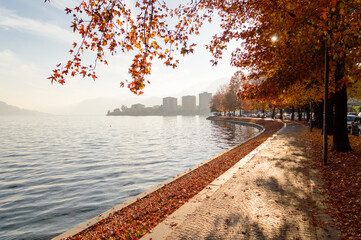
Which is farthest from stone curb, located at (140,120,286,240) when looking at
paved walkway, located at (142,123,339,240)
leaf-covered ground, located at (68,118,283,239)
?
leaf-covered ground, located at (68,118,283,239)

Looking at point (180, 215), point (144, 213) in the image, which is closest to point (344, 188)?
point (180, 215)

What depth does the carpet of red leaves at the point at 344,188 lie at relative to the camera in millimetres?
5318

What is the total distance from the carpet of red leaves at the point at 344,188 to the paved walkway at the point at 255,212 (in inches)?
11.7

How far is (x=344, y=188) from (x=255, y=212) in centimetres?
375

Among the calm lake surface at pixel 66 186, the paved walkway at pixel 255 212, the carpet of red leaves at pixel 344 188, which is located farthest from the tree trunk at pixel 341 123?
the calm lake surface at pixel 66 186

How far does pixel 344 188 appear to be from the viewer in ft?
25.0

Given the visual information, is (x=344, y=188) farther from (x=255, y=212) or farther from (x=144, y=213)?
(x=144, y=213)

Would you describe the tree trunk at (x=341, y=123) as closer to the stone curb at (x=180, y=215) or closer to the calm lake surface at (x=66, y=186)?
the stone curb at (x=180, y=215)

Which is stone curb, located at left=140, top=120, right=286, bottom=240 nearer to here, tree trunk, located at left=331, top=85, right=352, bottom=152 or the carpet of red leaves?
the carpet of red leaves

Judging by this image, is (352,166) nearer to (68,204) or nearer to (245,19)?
(245,19)

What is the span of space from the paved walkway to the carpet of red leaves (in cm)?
30

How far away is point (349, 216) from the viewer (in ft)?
18.6

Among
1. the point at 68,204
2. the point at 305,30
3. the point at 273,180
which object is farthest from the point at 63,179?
the point at 305,30

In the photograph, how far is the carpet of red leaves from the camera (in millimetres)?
5318
